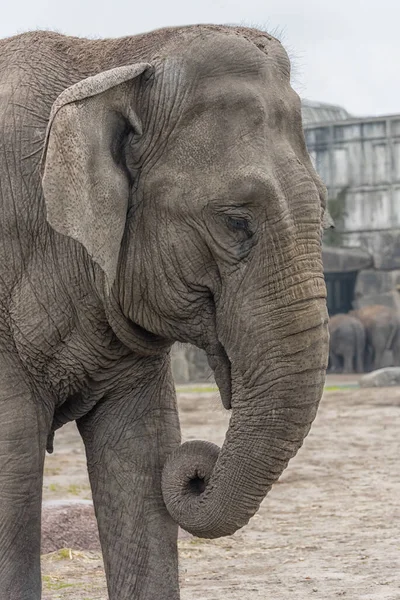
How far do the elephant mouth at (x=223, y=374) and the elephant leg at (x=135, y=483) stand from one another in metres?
0.47

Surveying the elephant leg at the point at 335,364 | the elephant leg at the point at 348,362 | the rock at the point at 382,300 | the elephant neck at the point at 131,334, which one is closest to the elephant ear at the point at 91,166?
the elephant neck at the point at 131,334

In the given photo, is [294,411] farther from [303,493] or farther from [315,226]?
[303,493]

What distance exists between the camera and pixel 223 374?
3.81m

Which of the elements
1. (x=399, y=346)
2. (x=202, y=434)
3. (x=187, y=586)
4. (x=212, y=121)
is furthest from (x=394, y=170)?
(x=212, y=121)

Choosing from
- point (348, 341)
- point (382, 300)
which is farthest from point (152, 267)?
point (382, 300)

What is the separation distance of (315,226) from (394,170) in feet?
102

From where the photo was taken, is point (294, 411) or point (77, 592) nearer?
point (294, 411)

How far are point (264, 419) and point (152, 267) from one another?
21.7 inches

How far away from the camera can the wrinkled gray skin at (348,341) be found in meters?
30.0

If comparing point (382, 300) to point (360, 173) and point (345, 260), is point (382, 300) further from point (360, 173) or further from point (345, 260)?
point (360, 173)

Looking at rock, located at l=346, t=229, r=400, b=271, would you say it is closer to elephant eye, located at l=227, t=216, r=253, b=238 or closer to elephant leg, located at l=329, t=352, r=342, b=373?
elephant leg, located at l=329, t=352, r=342, b=373

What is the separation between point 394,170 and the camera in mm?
34188

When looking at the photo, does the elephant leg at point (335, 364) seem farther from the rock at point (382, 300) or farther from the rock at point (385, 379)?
the rock at point (385, 379)

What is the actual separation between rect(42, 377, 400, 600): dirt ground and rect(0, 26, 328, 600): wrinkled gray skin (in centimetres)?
35
